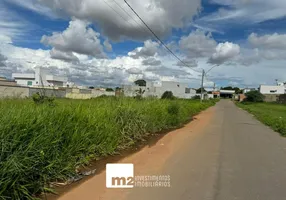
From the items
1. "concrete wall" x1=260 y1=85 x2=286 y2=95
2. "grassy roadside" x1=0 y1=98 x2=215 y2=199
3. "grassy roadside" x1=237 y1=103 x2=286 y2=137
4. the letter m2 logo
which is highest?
"concrete wall" x1=260 y1=85 x2=286 y2=95

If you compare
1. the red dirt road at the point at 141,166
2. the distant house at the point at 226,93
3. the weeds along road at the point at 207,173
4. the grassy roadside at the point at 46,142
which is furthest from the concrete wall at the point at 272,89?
the grassy roadside at the point at 46,142

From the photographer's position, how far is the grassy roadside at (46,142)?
4520 mm

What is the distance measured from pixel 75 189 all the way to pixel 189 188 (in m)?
2.19

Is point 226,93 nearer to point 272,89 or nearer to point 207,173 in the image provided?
point 272,89

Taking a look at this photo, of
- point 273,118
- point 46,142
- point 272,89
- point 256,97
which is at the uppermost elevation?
point 272,89

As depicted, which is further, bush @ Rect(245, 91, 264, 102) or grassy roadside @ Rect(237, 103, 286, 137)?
bush @ Rect(245, 91, 264, 102)

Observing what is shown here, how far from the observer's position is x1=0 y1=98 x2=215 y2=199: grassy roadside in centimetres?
452

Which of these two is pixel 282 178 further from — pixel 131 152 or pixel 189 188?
pixel 131 152

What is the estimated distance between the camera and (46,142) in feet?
17.6

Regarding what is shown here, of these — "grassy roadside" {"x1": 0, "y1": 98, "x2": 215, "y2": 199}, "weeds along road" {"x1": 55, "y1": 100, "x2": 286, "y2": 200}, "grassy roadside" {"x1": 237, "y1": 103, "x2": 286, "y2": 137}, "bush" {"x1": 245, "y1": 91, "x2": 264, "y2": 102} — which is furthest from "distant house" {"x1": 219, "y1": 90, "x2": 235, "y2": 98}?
"grassy roadside" {"x1": 0, "y1": 98, "x2": 215, "y2": 199}

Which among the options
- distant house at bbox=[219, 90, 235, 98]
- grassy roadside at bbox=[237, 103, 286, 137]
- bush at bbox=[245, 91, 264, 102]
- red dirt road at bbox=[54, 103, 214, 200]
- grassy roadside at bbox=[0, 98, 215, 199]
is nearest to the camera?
grassy roadside at bbox=[0, 98, 215, 199]

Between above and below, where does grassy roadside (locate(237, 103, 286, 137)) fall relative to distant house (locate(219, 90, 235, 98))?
below

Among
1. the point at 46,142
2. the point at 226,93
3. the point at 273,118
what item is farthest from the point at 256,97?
the point at 46,142

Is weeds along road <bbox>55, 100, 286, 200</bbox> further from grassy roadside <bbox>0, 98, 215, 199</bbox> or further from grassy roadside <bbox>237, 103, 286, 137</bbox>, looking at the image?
grassy roadside <bbox>237, 103, 286, 137</bbox>
